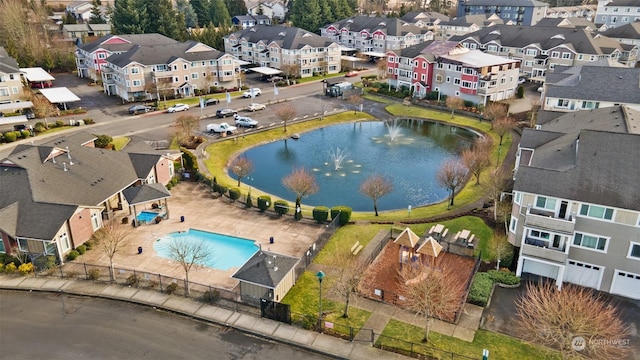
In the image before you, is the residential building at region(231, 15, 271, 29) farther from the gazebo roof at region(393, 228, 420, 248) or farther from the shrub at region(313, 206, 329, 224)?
the gazebo roof at region(393, 228, 420, 248)

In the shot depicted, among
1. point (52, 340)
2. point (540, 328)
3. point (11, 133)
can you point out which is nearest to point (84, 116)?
point (11, 133)

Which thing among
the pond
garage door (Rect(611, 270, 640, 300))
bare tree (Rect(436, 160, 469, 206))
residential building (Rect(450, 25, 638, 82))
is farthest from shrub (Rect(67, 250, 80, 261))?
residential building (Rect(450, 25, 638, 82))

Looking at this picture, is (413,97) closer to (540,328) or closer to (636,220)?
→ (636,220)

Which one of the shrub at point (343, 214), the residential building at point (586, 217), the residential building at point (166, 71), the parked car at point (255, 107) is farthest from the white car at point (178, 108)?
the residential building at point (586, 217)

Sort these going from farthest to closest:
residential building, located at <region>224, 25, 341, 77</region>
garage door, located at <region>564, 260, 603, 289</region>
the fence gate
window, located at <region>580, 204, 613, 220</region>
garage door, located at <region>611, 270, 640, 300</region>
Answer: residential building, located at <region>224, 25, 341, 77</region> → garage door, located at <region>564, 260, 603, 289</region> → garage door, located at <region>611, 270, 640, 300</region> → window, located at <region>580, 204, 613, 220</region> → the fence gate

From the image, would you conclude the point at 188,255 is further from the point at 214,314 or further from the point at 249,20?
the point at 249,20

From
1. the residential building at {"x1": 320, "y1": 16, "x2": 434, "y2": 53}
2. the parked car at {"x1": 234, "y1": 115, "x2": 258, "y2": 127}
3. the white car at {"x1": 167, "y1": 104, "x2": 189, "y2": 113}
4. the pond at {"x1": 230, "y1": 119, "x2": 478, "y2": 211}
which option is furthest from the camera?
the residential building at {"x1": 320, "y1": 16, "x2": 434, "y2": 53}

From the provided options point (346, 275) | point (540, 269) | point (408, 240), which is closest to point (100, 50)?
point (408, 240)
